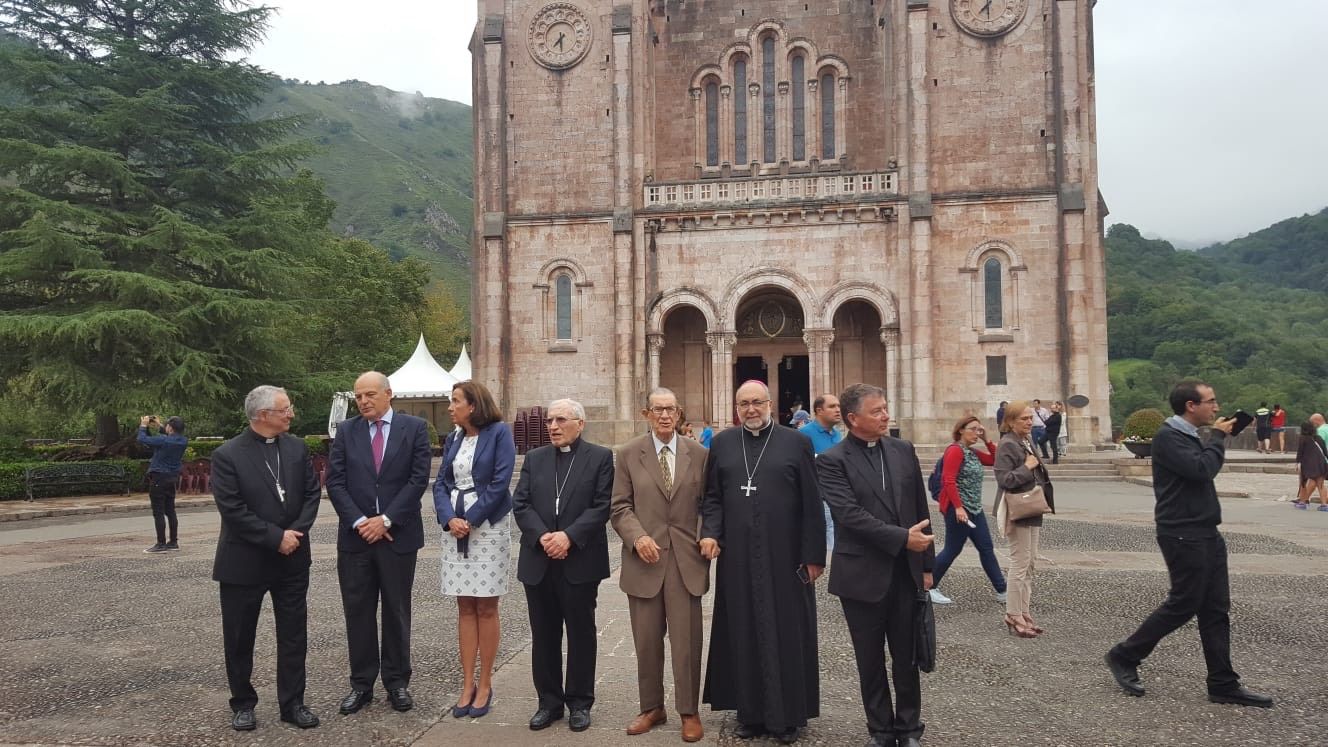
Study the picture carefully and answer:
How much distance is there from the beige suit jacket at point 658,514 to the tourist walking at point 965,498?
3.56 meters

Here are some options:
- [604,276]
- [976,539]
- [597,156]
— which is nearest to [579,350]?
[604,276]

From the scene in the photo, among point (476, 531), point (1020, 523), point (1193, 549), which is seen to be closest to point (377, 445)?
point (476, 531)

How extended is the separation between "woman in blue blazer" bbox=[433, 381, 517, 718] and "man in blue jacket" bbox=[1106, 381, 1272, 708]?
398 centimetres

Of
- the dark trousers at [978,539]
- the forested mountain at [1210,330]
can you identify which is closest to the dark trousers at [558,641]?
the dark trousers at [978,539]

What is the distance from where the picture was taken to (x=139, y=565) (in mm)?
10867

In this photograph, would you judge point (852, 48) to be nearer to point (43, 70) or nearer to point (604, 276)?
point (604, 276)

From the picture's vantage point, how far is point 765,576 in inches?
191

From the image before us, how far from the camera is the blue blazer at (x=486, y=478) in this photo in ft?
17.5

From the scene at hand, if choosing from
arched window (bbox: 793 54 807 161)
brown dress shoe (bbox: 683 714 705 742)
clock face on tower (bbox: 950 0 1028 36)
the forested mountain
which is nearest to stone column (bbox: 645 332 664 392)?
arched window (bbox: 793 54 807 161)

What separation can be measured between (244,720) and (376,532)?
4.16 ft

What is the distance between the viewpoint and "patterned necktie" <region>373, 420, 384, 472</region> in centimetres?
561

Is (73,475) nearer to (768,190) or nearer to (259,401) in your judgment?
(259,401)

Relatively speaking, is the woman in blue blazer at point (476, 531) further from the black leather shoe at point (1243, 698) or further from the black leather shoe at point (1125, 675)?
the black leather shoe at point (1243, 698)

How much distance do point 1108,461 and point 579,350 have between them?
50.4ft
